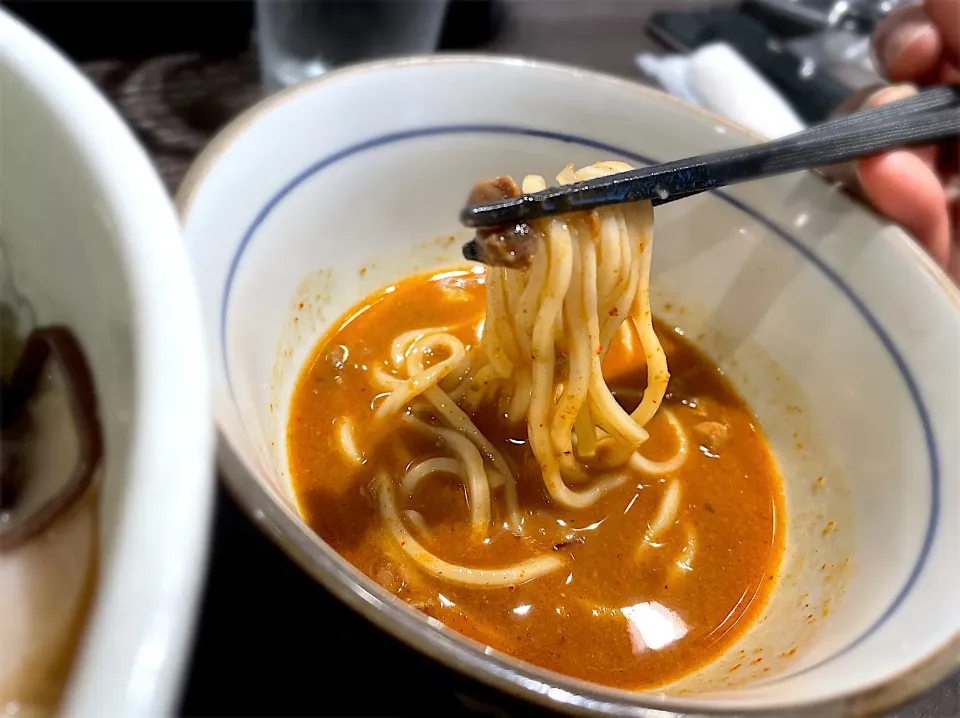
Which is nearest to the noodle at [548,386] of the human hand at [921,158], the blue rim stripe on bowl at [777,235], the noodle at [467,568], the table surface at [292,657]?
the noodle at [467,568]

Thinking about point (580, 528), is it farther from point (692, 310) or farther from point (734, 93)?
point (734, 93)

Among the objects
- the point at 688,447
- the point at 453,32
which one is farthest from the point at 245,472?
the point at 453,32

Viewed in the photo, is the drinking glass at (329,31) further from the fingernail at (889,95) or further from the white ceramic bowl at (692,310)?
the fingernail at (889,95)

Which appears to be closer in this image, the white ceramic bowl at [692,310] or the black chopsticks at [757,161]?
the white ceramic bowl at [692,310]

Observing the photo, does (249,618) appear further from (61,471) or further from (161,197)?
(161,197)

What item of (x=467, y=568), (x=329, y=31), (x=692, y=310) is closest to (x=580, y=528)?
(x=467, y=568)
